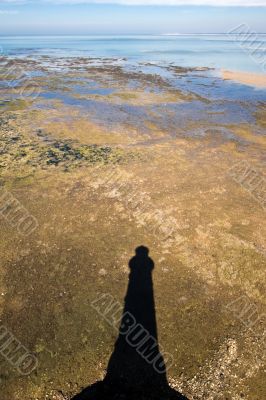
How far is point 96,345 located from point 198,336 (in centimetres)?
348

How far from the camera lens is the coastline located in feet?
174

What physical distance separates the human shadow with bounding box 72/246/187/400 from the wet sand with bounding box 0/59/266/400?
0.58 feet

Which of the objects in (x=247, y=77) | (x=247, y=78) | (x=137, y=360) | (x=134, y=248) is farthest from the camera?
(x=247, y=77)

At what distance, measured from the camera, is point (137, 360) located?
9508mm

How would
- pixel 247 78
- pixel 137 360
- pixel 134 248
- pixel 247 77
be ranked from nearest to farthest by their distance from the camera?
pixel 137 360
pixel 134 248
pixel 247 78
pixel 247 77

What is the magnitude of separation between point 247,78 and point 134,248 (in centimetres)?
5564

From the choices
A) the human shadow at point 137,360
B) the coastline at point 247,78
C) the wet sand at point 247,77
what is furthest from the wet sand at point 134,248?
the wet sand at point 247,77

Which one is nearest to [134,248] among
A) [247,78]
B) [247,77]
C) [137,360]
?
[137,360]

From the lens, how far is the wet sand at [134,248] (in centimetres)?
952

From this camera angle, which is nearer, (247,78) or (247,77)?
(247,78)

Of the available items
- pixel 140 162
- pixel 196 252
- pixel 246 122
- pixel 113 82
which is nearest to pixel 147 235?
pixel 196 252

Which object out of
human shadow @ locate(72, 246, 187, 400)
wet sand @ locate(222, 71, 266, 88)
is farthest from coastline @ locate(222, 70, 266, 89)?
human shadow @ locate(72, 246, 187, 400)

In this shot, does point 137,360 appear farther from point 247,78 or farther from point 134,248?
point 247,78

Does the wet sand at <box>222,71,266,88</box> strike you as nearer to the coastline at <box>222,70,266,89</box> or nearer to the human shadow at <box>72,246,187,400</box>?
the coastline at <box>222,70,266,89</box>
